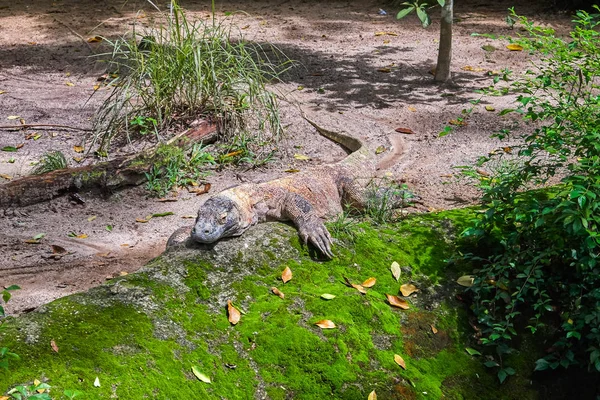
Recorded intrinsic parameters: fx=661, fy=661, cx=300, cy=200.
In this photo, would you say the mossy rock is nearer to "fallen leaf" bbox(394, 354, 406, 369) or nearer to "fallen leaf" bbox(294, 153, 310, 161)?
"fallen leaf" bbox(394, 354, 406, 369)

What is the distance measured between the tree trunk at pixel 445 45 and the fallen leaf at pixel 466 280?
5.28 meters

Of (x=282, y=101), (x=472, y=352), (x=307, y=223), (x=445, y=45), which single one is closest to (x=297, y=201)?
(x=307, y=223)

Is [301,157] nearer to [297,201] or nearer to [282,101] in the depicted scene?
[282,101]

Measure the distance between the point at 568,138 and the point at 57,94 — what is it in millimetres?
6533

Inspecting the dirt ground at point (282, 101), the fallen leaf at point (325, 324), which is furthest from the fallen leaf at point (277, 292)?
the dirt ground at point (282, 101)

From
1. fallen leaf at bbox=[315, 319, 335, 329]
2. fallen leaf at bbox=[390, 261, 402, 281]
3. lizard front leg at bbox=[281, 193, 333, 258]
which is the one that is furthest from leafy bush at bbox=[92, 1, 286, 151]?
fallen leaf at bbox=[315, 319, 335, 329]

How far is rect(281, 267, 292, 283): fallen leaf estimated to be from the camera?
3295 millimetres

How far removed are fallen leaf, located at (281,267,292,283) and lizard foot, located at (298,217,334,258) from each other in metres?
0.23

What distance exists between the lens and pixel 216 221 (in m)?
3.38

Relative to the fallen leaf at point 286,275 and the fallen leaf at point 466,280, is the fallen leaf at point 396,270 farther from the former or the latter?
the fallen leaf at point 286,275

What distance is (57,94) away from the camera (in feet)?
27.0

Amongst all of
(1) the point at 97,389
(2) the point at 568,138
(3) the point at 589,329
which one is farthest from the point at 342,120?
(1) the point at 97,389

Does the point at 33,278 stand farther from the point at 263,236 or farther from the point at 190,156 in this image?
the point at 190,156

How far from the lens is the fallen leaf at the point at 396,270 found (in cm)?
353
